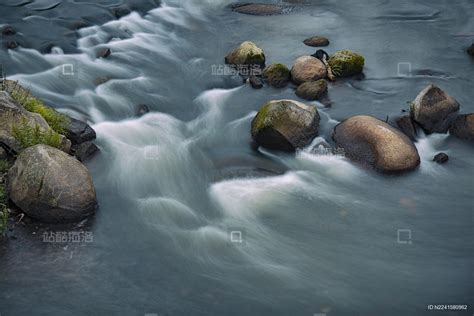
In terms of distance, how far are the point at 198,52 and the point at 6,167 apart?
8.17 meters

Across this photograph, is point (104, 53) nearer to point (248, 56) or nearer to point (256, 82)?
point (248, 56)

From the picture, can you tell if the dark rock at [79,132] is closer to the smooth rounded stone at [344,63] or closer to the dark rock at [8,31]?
the dark rock at [8,31]

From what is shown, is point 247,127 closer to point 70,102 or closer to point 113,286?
point 70,102

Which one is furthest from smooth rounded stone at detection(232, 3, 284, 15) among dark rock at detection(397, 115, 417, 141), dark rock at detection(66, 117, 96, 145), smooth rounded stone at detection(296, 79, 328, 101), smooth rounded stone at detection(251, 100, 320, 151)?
dark rock at detection(66, 117, 96, 145)

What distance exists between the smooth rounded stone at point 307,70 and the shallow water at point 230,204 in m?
0.46

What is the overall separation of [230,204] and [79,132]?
10.8 ft

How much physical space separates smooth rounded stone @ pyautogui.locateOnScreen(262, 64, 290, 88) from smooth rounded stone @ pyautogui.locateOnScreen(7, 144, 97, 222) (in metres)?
6.23

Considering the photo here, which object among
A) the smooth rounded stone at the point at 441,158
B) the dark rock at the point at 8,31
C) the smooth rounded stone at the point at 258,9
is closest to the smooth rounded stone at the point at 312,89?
the smooth rounded stone at the point at 441,158

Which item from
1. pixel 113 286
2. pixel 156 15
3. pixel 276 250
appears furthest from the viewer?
pixel 156 15

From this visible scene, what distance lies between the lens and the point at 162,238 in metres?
8.25

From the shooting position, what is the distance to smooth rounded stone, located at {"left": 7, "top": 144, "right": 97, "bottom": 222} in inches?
308

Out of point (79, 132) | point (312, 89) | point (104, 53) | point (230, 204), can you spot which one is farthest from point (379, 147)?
point (104, 53)

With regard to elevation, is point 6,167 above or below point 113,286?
above

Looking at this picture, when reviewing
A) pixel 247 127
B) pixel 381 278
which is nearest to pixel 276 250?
pixel 381 278
